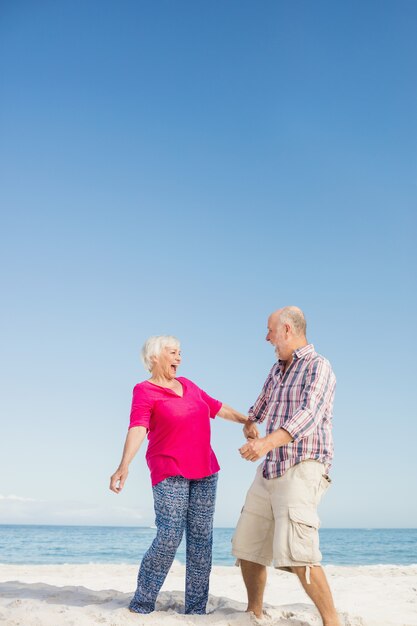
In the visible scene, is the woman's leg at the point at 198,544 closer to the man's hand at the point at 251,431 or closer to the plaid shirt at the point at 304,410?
the man's hand at the point at 251,431

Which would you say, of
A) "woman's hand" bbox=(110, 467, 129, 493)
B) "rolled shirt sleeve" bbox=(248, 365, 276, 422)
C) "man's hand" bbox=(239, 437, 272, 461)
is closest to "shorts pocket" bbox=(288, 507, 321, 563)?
"man's hand" bbox=(239, 437, 272, 461)

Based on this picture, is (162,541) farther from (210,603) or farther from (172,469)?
(210,603)

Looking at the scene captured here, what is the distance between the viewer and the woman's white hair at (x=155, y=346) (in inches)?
173

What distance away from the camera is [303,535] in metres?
3.69

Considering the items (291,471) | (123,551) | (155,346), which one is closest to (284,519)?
(291,471)

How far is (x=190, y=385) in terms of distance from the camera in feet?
15.2

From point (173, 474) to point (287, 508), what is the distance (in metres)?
0.81

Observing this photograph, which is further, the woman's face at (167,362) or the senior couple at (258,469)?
the woman's face at (167,362)

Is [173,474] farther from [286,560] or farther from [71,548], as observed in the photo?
→ [71,548]

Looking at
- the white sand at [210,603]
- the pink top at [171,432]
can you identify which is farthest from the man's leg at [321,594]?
the pink top at [171,432]

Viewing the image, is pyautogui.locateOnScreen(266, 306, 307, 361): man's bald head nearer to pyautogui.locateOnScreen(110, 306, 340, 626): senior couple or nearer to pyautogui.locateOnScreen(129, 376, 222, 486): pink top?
pyautogui.locateOnScreen(110, 306, 340, 626): senior couple

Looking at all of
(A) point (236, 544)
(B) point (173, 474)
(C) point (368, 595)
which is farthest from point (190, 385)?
(C) point (368, 595)

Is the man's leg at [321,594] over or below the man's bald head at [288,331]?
below

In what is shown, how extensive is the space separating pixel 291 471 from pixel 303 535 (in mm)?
365
